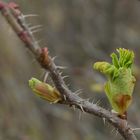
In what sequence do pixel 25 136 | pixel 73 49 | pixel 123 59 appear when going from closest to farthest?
1. pixel 123 59
2. pixel 25 136
3. pixel 73 49

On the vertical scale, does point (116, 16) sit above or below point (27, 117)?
above

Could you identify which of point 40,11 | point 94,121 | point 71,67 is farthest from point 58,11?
point 94,121

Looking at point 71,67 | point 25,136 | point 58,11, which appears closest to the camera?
point 25,136

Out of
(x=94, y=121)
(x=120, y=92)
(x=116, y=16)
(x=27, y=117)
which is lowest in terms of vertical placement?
(x=94, y=121)

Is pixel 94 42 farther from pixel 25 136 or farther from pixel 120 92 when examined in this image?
pixel 120 92

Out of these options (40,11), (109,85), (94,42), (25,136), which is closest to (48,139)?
(25,136)

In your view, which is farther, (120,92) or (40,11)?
(40,11)
